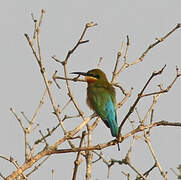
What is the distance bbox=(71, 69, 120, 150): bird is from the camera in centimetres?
527

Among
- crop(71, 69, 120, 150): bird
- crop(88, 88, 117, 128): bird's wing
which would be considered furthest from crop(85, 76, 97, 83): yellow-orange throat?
crop(88, 88, 117, 128): bird's wing

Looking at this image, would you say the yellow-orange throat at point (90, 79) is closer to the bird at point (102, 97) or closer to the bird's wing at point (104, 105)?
the bird at point (102, 97)

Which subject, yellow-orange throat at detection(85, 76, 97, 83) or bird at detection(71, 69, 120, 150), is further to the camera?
yellow-orange throat at detection(85, 76, 97, 83)

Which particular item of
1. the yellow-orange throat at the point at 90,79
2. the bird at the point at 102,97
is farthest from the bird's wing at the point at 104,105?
the yellow-orange throat at the point at 90,79

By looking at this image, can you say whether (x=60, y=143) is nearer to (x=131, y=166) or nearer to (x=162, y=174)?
(x=131, y=166)

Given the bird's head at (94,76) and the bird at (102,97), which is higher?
the bird's head at (94,76)

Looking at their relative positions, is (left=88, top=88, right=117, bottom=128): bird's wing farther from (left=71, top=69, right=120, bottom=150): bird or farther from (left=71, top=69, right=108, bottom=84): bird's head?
(left=71, top=69, right=108, bottom=84): bird's head

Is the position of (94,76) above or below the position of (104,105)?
above

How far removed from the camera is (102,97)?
19.6ft

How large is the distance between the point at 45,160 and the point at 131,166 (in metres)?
0.80

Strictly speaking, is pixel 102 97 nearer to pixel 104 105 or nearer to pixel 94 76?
pixel 104 105

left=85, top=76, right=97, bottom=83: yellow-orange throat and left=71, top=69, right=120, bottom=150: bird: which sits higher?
left=85, top=76, right=97, bottom=83: yellow-orange throat

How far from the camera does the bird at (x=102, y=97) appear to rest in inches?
208

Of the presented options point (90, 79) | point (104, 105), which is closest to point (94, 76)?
point (90, 79)
